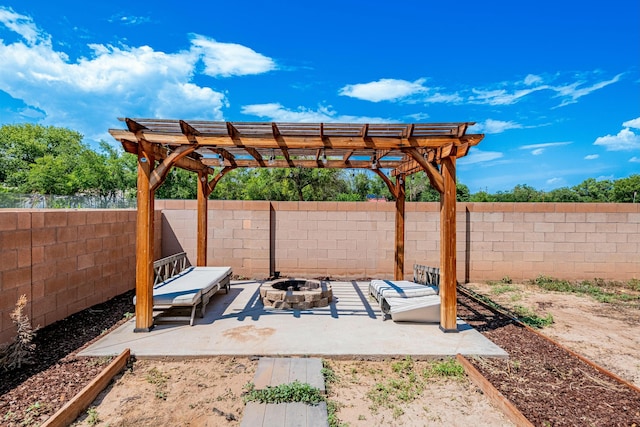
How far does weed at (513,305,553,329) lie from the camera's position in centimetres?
499

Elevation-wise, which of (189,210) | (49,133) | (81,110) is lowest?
(189,210)

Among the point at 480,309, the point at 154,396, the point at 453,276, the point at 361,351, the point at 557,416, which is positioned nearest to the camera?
the point at 557,416

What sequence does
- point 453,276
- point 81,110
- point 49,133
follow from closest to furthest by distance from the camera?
point 453,276, point 49,133, point 81,110

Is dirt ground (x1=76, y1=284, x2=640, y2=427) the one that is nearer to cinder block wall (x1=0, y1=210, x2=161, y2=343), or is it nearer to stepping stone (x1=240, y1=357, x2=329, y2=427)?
stepping stone (x1=240, y1=357, x2=329, y2=427)

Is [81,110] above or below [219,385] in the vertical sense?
above

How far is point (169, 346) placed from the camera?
3.82 m

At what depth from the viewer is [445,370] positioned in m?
3.42

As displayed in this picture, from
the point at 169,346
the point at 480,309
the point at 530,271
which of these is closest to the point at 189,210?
the point at 169,346

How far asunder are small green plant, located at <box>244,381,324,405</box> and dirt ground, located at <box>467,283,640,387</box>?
3320 mm

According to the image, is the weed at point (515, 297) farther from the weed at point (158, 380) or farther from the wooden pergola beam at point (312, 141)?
the weed at point (158, 380)

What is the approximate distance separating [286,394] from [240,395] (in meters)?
0.44

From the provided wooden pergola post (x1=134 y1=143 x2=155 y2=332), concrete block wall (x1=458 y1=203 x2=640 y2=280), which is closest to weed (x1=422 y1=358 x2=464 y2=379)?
wooden pergola post (x1=134 y1=143 x2=155 y2=332)

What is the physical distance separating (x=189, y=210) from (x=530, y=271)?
8.43m

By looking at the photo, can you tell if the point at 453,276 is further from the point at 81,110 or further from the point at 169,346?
the point at 81,110
